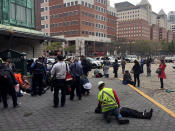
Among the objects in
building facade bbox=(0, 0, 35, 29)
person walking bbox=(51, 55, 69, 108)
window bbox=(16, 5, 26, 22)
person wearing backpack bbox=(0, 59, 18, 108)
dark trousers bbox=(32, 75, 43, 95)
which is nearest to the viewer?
person wearing backpack bbox=(0, 59, 18, 108)

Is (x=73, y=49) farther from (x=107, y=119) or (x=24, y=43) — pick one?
(x=107, y=119)

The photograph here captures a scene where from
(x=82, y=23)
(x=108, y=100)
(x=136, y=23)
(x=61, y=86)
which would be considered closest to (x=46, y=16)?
(x=82, y=23)

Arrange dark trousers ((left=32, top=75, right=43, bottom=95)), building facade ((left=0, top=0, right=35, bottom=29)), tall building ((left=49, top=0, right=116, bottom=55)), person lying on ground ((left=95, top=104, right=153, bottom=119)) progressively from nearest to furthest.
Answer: person lying on ground ((left=95, top=104, right=153, bottom=119))
dark trousers ((left=32, top=75, right=43, bottom=95))
building facade ((left=0, top=0, right=35, bottom=29))
tall building ((left=49, top=0, right=116, bottom=55))

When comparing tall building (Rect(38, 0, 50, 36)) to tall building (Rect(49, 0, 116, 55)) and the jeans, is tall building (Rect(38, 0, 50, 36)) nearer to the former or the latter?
tall building (Rect(49, 0, 116, 55))

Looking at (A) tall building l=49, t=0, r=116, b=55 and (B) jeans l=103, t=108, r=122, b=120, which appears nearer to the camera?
(B) jeans l=103, t=108, r=122, b=120

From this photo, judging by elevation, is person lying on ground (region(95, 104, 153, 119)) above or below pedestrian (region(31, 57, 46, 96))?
below

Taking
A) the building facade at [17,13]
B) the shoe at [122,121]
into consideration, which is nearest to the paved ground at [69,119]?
the shoe at [122,121]

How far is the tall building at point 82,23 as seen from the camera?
65.9m

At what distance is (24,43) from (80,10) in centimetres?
4599

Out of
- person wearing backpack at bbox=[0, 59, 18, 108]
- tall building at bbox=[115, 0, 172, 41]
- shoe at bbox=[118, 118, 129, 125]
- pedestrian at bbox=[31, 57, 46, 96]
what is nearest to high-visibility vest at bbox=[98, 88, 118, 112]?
shoe at bbox=[118, 118, 129, 125]

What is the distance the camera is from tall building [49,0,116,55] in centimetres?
6594

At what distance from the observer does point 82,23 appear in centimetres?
6644

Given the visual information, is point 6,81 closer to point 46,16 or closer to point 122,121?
point 122,121

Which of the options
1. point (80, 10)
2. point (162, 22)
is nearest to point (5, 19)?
point (80, 10)
